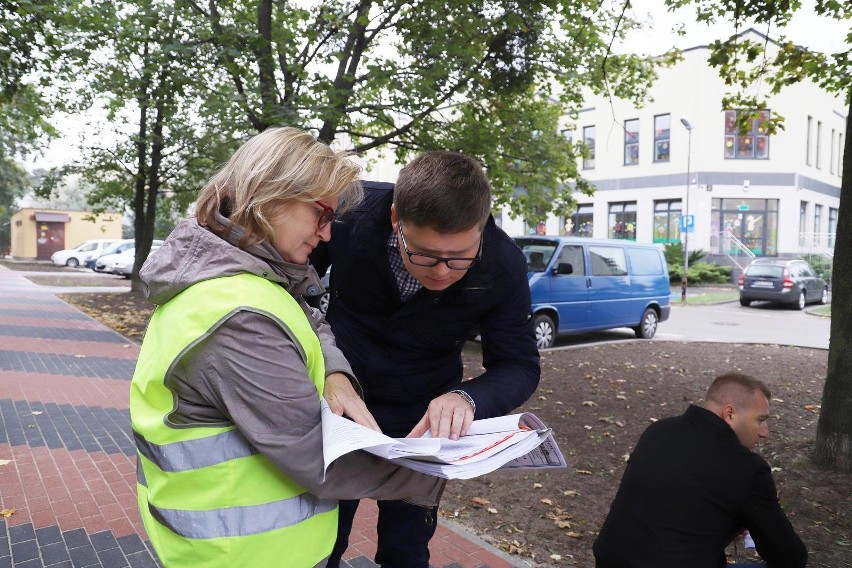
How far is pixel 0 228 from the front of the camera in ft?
176

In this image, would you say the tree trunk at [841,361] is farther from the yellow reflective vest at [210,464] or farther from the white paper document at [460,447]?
the yellow reflective vest at [210,464]

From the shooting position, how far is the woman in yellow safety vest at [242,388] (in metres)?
1.28

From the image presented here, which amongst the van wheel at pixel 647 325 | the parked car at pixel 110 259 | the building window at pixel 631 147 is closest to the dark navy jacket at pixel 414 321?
the van wheel at pixel 647 325

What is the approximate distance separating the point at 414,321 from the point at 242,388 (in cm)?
93

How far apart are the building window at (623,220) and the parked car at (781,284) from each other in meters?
13.0

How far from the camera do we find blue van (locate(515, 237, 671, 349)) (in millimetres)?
10586

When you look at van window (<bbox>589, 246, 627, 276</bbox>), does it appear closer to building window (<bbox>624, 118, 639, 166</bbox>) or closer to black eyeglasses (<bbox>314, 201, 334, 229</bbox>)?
black eyeglasses (<bbox>314, 201, 334, 229</bbox>)

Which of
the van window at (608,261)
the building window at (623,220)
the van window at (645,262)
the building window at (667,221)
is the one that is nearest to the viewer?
the van window at (608,261)

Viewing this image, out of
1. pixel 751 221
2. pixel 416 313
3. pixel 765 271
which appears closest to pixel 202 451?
pixel 416 313

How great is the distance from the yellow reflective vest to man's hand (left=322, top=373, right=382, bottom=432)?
0.78 ft

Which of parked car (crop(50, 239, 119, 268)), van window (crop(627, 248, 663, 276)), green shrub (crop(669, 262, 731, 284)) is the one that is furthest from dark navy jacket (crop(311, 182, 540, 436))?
parked car (crop(50, 239, 119, 268))

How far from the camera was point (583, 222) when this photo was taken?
121 ft

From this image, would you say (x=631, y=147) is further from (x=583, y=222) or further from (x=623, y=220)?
(x=583, y=222)

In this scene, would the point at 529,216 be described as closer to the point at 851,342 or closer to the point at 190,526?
the point at 851,342
